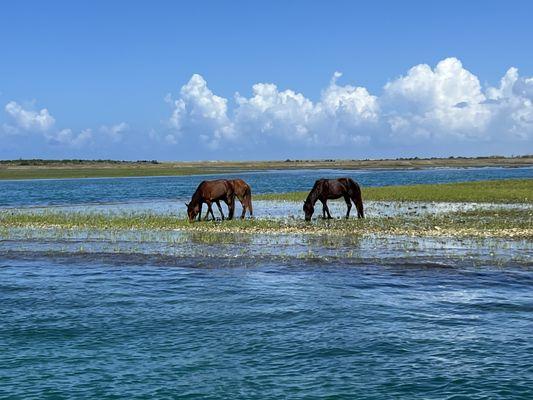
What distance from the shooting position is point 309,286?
15.4 metres

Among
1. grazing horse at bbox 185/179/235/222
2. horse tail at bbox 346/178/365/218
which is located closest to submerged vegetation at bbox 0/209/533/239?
grazing horse at bbox 185/179/235/222

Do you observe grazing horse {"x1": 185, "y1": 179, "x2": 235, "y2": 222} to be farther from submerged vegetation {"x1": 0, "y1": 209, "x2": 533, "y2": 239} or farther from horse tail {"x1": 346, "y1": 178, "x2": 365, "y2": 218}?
horse tail {"x1": 346, "y1": 178, "x2": 365, "y2": 218}

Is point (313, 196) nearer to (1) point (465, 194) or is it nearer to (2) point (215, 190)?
(2) point (215, 190)

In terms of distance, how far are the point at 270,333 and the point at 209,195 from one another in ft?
61.0

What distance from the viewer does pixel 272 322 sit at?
12.2 metres

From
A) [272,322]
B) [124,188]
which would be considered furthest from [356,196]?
[124,188]

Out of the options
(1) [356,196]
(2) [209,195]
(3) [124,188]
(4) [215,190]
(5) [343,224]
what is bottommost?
(5) [343,224]

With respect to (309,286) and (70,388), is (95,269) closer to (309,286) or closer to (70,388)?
(309,286)

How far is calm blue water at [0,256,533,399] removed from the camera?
898 centimetres

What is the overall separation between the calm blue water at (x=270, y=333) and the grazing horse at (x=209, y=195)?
1183cm

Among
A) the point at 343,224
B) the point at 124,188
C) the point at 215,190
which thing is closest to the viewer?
the point at 343,224

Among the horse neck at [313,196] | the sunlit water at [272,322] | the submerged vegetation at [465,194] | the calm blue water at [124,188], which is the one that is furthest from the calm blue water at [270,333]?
the calm blue water at [124,188]

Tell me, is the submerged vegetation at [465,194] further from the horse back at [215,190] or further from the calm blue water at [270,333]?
the calm blue water at [270,333]

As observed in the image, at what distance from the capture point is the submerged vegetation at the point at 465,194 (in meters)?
39.9
